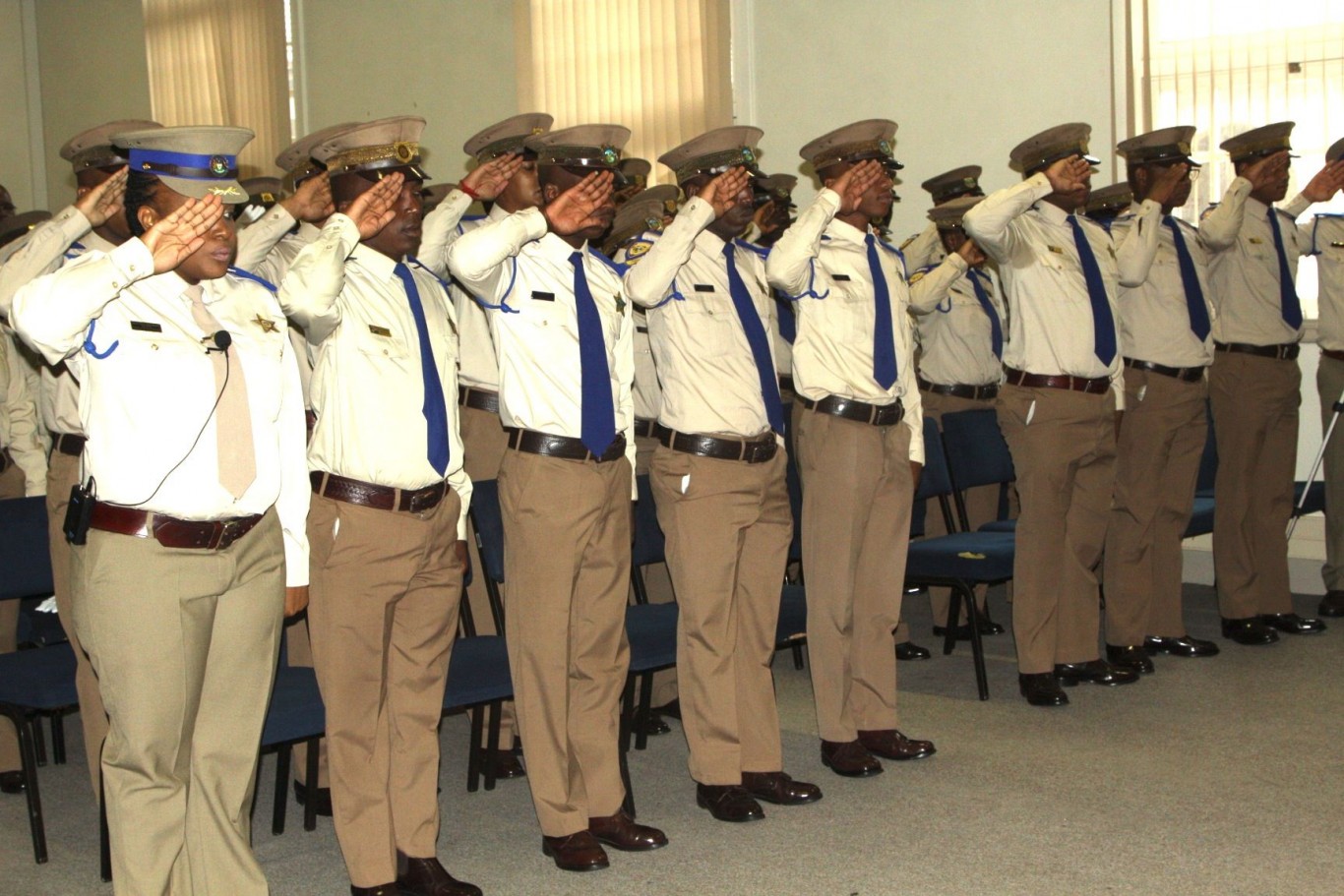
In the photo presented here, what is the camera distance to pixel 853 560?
4.36m

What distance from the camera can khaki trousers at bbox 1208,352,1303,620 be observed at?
600 centimetres

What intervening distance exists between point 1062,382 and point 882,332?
3.42ft

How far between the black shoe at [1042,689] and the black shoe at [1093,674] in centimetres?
20

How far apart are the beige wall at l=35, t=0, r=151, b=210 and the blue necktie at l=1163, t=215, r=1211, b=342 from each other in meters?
7.53

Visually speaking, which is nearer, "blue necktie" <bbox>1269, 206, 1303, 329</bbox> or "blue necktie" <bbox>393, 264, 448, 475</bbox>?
"blue necktie" <bbox>393, 264, 448, 475</bbox>

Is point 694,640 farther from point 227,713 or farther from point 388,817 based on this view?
point 227,713

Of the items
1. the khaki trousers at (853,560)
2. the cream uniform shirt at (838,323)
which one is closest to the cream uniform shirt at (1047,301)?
the cream uniform shirt at (838,323)

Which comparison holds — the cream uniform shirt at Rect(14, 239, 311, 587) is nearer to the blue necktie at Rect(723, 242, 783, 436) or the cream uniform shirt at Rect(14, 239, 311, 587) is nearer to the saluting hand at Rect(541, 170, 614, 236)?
the saluting hand at Rect(541, 170, 614, 236)

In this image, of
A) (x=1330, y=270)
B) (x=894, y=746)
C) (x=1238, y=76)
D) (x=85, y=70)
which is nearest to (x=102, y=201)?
(x=894, y=746)

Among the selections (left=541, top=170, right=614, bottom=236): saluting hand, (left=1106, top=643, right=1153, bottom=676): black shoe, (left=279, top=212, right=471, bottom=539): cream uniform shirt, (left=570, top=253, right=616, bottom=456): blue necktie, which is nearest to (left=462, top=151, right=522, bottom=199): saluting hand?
(left=541, top=170, right=614, bottom=236): saluting hand

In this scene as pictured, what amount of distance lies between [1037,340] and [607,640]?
2.25 meters

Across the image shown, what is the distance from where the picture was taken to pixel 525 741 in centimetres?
359

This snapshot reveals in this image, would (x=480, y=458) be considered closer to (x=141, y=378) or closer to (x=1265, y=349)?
(x=141, y=378)

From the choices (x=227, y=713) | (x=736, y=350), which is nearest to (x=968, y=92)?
(x=736, y=350)
